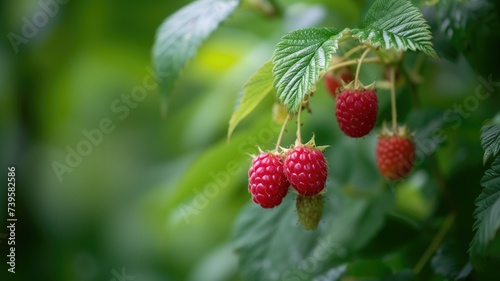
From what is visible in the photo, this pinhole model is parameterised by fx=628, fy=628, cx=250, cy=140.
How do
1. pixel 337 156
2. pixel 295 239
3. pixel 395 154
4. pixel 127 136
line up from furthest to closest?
1. pixel 127 136
2. pixel 337 156
3. pixel 295 239
4. pixel 395 154

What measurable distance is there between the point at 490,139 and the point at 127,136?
222 cm

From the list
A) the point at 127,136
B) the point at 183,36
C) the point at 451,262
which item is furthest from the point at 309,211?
the point at 127,136

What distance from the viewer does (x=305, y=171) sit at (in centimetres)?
80

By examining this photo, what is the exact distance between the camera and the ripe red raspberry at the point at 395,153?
96 cm

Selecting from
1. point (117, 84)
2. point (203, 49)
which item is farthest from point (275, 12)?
point (117, 84)

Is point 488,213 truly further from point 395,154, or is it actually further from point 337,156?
point 337,156

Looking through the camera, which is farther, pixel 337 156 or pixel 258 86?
pixel 337 156

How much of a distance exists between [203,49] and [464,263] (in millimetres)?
1339

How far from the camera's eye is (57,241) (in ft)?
8.29

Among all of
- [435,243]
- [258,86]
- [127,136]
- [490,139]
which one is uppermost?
[258,86]

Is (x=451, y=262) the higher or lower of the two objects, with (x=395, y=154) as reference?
lower

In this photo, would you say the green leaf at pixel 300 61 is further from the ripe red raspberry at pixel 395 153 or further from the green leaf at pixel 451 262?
the green leaf at pixel 451 262

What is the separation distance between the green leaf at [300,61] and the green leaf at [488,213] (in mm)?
257

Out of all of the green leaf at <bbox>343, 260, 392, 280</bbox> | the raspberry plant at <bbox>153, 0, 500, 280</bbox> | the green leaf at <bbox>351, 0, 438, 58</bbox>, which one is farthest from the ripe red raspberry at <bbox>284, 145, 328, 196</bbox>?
the green leaf at <bbox>343, 260, 392, 280</bbox>
